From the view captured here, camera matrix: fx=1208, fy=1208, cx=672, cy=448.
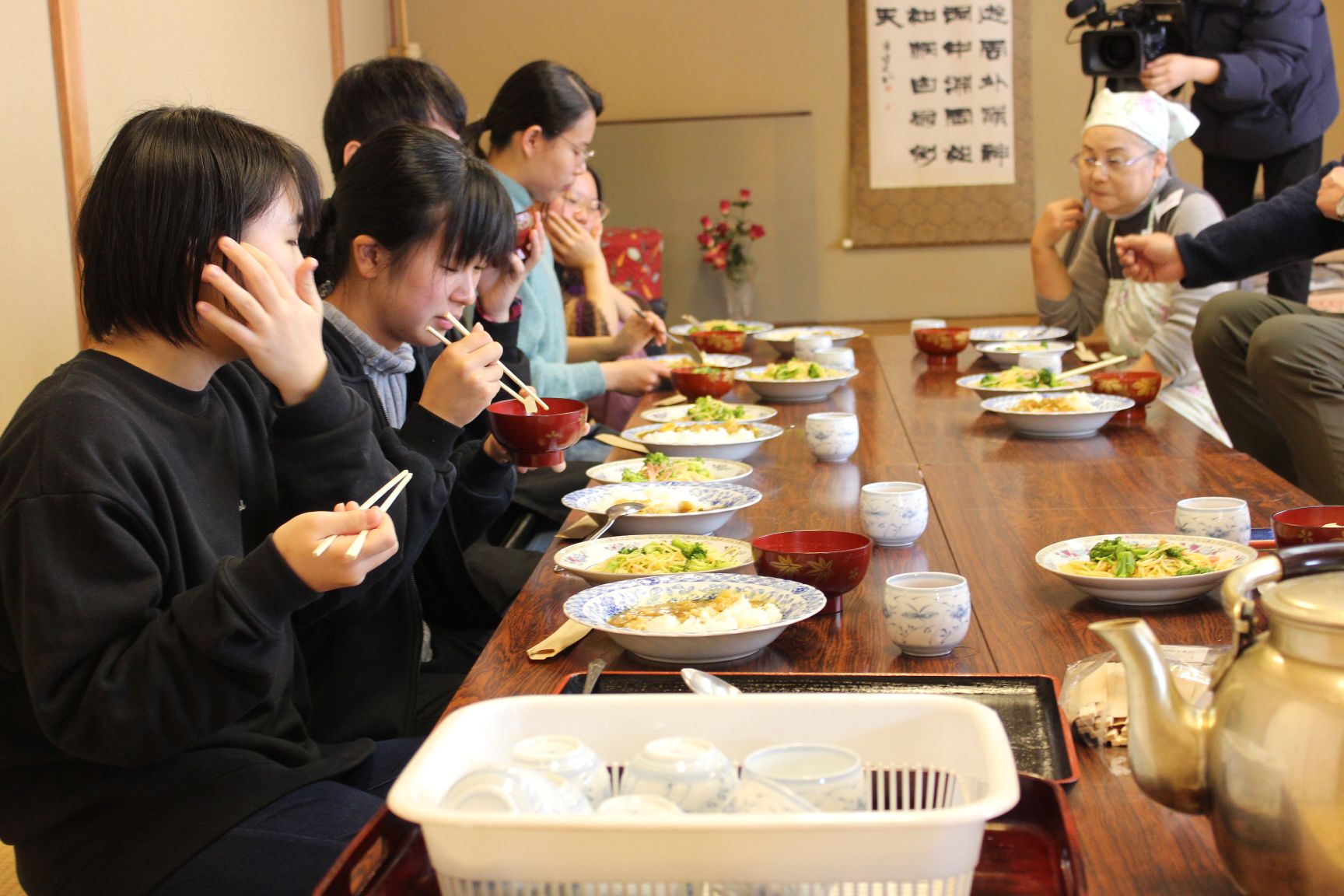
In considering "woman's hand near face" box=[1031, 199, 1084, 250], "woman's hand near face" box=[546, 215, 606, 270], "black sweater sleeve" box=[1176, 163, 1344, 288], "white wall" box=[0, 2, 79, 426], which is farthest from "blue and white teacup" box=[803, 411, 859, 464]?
"white wall" box=[0, 2, 79, 426]

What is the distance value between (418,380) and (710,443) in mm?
481

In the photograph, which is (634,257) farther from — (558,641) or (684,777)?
(684,777)

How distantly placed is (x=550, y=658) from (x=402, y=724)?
0.49 meters

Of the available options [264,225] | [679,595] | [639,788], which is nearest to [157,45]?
[264,225]

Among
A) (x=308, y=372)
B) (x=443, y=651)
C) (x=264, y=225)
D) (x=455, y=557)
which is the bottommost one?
(x=443, y=651)

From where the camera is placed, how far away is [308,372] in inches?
47.7

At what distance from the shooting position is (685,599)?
1186mm

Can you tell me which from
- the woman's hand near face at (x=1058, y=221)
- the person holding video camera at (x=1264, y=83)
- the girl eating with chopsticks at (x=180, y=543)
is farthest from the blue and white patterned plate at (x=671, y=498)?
the person holding video camera at (x=1264, y=83)

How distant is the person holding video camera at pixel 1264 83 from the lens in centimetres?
391

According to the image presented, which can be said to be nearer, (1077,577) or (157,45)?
(1077,577)

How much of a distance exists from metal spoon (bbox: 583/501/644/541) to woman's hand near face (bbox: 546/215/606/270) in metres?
2.05

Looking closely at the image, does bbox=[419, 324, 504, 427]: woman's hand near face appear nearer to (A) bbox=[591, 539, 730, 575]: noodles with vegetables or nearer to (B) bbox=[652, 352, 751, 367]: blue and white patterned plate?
(A) bbox=[591, 539, 730, 575]: noodles with vegetables

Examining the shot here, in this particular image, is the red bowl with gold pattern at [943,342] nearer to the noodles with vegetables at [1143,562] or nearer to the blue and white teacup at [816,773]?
the noodles with vegetables at [1143,562]

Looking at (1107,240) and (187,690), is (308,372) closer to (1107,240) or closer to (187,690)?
(187,690)
